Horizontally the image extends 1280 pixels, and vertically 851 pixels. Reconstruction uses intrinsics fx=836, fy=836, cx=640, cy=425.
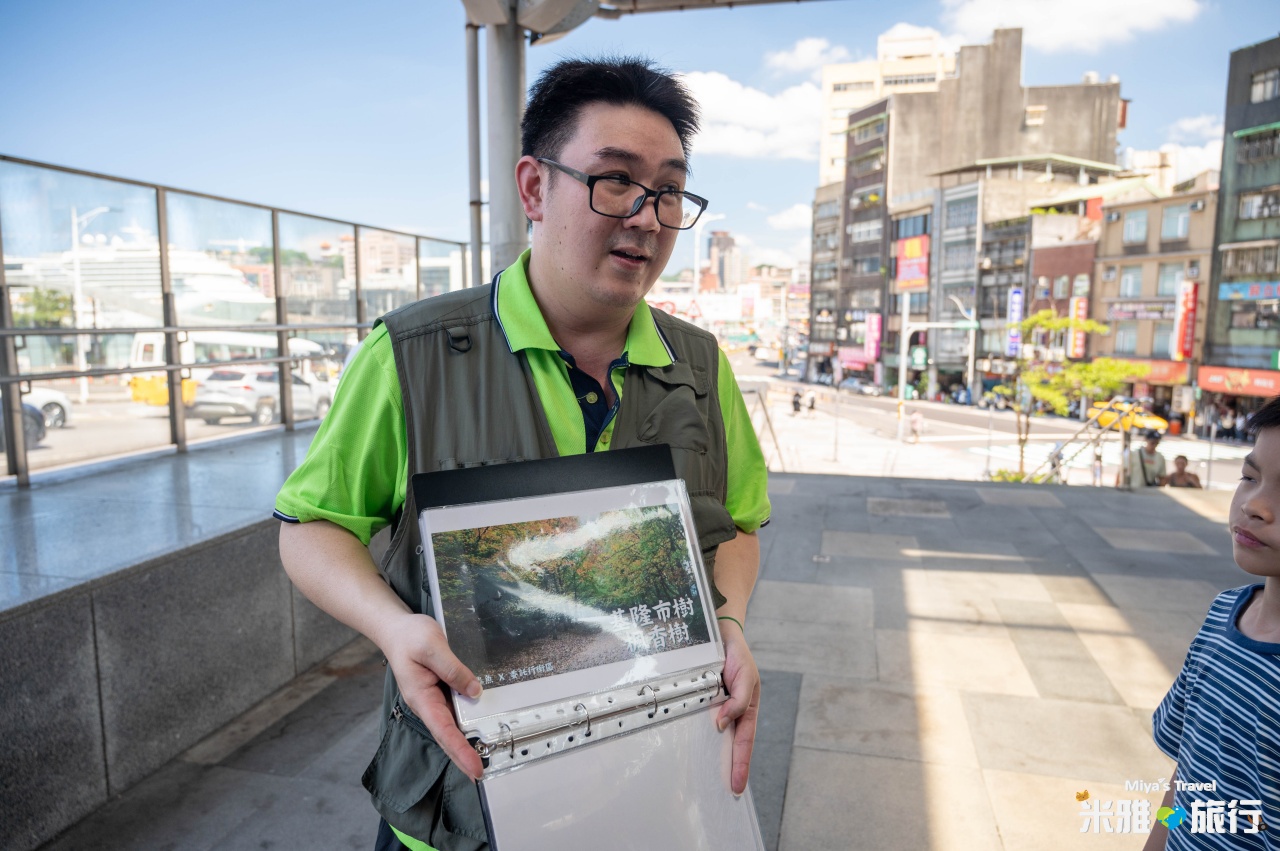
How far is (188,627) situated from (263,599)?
1.52ft

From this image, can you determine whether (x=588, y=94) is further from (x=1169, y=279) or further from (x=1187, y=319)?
(x=1169, y=279)

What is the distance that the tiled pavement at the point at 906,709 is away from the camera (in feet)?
9.77

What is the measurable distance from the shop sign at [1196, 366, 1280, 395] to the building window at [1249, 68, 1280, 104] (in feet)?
37.0

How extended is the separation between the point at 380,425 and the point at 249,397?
18.1 feet

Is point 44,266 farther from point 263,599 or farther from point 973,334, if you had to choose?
point 973,334

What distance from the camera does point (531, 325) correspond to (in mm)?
1491

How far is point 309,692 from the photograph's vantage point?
155 inches

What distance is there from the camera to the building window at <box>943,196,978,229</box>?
49.0 meters

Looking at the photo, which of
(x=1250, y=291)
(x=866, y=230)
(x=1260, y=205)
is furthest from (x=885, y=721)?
(x=866, y=230)

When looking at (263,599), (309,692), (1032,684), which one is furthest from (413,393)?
(1032,684)

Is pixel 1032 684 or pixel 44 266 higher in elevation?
pixel 44 266

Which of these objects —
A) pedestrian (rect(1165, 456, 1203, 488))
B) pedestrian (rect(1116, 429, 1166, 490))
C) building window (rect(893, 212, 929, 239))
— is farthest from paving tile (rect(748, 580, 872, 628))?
building window (rect(893, 212, 929, 239))

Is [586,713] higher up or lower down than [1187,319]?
lower down

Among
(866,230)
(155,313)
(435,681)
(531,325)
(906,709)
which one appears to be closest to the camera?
(435,681)
